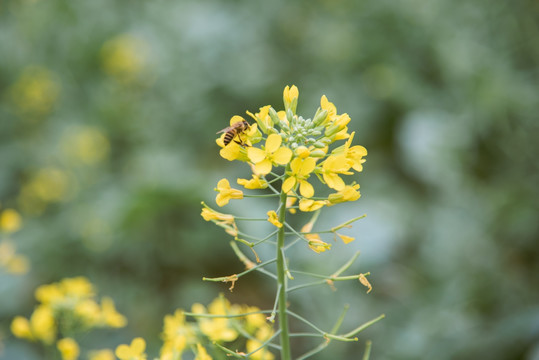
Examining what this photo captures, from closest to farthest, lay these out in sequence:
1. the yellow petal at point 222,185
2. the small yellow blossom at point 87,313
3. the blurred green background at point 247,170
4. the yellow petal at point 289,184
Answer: the yellow petal at point 289,184 < the yellow petal at point 222,185 < the small yellow blossom at point 87,313 < the blurred green background at point 247,170

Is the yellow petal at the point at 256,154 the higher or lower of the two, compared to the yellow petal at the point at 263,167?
higher

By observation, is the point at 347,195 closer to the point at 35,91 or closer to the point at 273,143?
the point at 273,143

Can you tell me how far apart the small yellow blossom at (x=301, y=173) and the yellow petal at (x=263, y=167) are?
1.8 inches

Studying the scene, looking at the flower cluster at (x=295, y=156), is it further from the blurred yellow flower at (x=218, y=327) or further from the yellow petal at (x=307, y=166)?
the blurred yellow flower at (x=218, y=327)

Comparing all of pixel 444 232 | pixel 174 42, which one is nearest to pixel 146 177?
pixel 174 42

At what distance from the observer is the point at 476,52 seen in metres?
3.58

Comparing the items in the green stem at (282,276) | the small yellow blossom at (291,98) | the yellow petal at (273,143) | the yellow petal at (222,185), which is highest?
the small yellow blossom at (291,98)

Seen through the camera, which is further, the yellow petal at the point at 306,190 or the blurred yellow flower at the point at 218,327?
the blurred yellow flower at the point at 218,327

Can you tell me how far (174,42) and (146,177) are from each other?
67.3 inches

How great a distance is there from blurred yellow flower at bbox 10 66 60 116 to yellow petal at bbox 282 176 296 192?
145 inches

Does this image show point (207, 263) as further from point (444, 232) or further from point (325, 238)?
point (444, 232)

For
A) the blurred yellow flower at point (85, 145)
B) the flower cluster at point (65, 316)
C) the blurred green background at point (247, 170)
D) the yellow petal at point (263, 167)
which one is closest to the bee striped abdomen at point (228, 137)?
the yellow petal at point (263, 167)

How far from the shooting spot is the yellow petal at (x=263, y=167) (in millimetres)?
1019

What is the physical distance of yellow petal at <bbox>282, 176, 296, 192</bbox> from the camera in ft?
3.28
